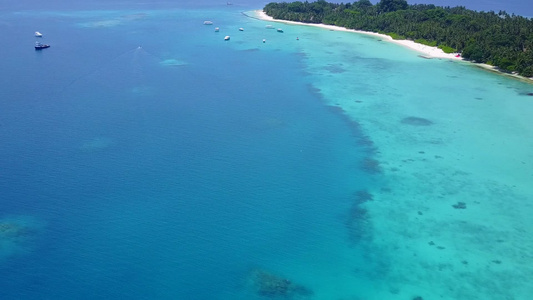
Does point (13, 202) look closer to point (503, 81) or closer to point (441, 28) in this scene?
point (503, 81)

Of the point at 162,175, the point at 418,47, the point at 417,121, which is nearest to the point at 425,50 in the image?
the point at 418,47

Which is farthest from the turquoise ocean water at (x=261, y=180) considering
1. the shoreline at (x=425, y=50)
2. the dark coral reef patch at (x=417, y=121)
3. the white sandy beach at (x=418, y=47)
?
the white sandy beach at (x=418, y=47)

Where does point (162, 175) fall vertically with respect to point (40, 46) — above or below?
below

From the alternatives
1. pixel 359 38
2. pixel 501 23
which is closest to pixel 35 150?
pixel 359 38

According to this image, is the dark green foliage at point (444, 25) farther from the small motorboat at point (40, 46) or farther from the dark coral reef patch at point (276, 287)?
the small motorboat at point (40, 46)

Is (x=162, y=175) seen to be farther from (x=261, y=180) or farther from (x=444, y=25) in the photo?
(x=444, y=25)

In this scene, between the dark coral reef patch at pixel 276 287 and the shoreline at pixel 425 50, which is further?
the shoreline at pixel 425 50

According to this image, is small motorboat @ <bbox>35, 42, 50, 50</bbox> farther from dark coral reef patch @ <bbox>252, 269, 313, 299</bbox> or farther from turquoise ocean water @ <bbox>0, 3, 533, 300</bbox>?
dark coral reef patch @ <bbox>252, 269, 313, 299</bbox>
